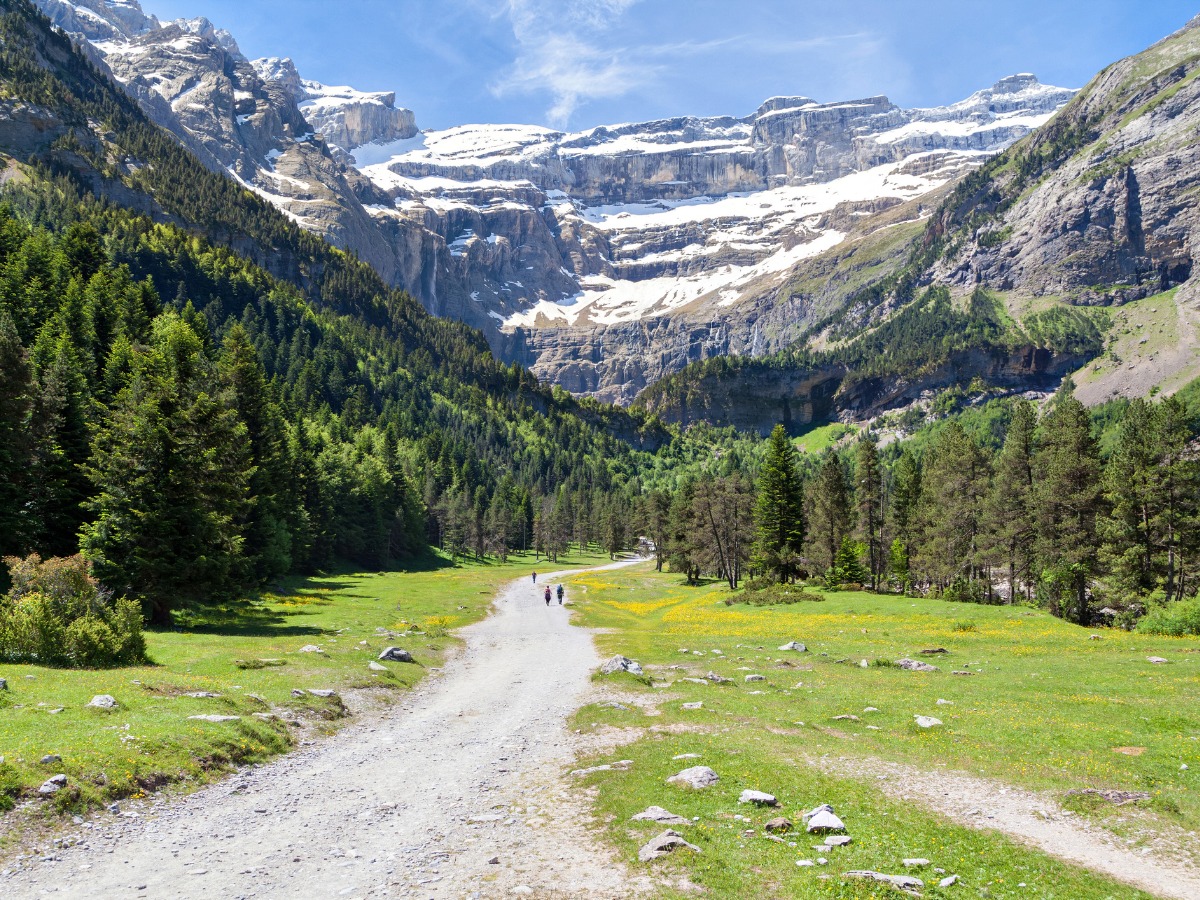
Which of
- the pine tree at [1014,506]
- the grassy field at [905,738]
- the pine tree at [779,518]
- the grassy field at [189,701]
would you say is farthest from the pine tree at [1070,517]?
the grassy field at [189,701]

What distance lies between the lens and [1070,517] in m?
49.0

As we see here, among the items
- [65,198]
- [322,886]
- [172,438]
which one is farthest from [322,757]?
[65,198]

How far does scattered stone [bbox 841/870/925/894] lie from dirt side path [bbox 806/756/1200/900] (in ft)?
10.2

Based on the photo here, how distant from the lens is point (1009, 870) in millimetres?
9703

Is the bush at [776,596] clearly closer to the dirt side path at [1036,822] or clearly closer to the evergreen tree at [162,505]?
the evergreen tree at [162,505]

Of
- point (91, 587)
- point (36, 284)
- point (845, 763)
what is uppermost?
point (36, 284)

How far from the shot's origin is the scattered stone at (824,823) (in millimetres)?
10938

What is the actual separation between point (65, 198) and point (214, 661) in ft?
649

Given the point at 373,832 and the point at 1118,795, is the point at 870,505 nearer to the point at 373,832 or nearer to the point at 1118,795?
the point at 1118,795

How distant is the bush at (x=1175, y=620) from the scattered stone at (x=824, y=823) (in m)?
35.9

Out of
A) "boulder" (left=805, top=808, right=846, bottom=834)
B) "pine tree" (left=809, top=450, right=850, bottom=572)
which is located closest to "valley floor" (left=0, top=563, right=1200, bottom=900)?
"boulder" (left=805, top=808, right=846, bottom=834)

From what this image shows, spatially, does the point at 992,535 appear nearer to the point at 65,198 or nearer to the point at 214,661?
the point at 214,661

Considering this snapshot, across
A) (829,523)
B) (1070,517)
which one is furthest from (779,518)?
(1070,517)

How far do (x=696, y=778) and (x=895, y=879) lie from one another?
202 inches
